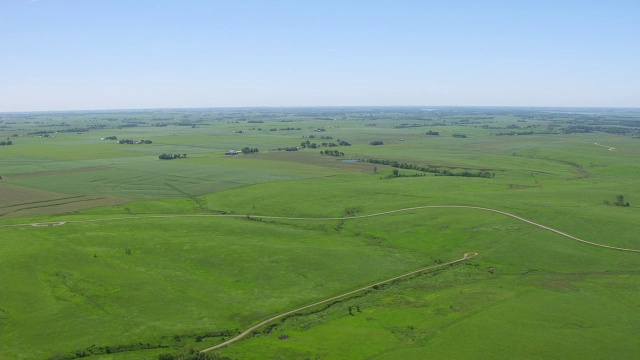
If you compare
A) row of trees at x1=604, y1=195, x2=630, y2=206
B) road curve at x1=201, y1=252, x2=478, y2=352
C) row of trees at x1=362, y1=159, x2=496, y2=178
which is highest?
row of trees at x1=362, y1=159, x2=496, y2=178

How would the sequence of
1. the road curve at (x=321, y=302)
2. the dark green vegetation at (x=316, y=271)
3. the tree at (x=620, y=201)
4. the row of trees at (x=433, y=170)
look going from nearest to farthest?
1. the dark green vegetation at (x=316, y=271)
2. the road curve at (x=321, y=302)
3. the tree at (x=620, y=201)
4. the row of trees at (x=433, y=170)

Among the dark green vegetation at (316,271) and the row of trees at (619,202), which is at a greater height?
the row of trees at (619,202)

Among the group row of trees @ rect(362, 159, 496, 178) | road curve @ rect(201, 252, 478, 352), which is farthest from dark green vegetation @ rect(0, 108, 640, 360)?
row of trees @ rect(362, 159, 496, 178)

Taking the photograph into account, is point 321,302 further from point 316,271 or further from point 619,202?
point 619,202

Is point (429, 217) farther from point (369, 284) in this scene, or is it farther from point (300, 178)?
point (300, 178)

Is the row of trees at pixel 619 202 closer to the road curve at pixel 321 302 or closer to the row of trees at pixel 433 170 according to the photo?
the row of trees at pixel 433 170

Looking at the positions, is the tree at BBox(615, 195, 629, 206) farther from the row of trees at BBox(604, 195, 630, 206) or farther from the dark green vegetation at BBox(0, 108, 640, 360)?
the dark green vegetation at BBox(0, 108, 640, 360)

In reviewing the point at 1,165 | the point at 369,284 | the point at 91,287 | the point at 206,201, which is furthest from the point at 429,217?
the point at 1,165

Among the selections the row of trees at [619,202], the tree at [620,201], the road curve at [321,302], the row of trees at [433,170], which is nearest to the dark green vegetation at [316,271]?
the row of trees at [619,202]

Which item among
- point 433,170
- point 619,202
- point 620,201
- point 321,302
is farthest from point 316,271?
point 433,170

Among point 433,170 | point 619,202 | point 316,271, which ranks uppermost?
point 433,170

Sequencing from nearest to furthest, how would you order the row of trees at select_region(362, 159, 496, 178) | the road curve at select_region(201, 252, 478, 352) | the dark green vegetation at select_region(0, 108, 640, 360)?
the dark green vegetation at select_region(0, 108, 640, 360) < the road curve at select_region(201, 252, 478, 352) < the row of trees at select_region(362, 159, 496, 178)
